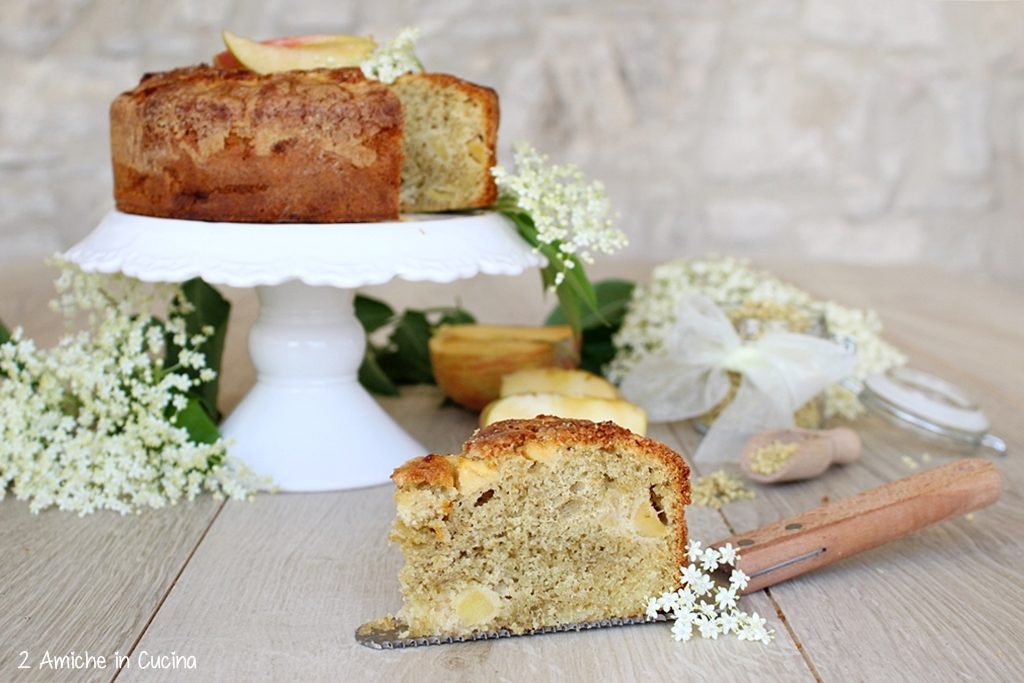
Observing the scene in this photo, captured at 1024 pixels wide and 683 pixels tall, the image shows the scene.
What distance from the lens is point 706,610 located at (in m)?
0.92

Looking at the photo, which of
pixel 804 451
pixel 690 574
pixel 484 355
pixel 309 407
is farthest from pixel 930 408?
pixel 309 407

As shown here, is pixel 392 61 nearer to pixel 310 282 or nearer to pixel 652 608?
pixel 310 282

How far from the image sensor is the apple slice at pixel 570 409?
52.2 inches

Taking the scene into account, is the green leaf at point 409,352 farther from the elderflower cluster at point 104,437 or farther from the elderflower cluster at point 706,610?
the elderflower cluster at point 706,610

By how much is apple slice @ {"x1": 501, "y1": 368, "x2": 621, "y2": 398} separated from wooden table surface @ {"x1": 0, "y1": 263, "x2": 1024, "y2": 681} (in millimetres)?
133

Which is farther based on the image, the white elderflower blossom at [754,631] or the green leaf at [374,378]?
the green leaf at [374,378]

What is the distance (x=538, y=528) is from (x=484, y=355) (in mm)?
698

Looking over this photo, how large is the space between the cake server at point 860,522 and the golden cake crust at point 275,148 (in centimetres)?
53

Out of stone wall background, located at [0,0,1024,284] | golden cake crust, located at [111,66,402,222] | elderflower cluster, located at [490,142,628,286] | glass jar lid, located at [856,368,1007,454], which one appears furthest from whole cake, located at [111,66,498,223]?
stone wall background, located at [0,0,1024,284]

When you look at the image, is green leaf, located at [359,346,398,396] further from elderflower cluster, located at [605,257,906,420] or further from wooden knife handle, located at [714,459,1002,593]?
wooden knife handle, located at [714,459,1002,593]

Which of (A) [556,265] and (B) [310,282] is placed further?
(A) [556,265]

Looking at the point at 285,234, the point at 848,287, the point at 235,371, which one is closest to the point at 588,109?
the point at 848,287

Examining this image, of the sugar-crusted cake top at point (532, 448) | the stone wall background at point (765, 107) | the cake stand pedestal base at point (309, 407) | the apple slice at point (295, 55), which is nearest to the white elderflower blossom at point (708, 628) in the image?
the sugar-crusted cake top at point (532, 448)

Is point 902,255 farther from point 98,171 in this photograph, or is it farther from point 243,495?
point 243,495
